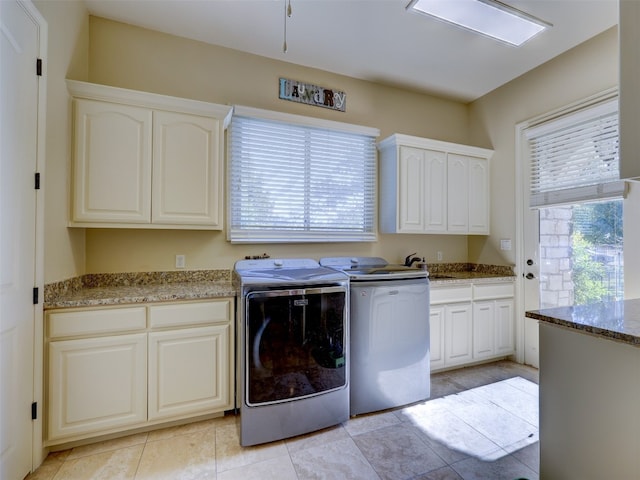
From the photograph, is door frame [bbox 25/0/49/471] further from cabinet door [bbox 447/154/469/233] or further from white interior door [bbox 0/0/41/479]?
cabinet door [bbox 447/154/469/233]

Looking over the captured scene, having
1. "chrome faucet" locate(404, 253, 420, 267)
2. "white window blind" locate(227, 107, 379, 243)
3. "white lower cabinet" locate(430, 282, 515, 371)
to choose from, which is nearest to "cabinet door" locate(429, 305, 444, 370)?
"white lower cabinet" locate(430, 282, 515, 371)

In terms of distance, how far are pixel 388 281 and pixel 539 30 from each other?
7.69 ft

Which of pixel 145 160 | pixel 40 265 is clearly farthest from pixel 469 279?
pixel 40 265

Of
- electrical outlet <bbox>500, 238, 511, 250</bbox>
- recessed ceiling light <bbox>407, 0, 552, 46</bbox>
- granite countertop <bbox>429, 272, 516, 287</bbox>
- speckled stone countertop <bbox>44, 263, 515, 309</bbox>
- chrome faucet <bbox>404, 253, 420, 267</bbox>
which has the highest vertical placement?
recessed ceiling light <bbox>407, 0, 552, 46</bbox>

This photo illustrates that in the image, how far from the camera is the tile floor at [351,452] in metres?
1.64

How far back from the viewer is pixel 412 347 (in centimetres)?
237

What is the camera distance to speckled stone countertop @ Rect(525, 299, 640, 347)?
1028 mm

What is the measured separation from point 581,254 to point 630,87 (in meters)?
2.06

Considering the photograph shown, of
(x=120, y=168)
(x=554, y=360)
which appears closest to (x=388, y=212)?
(x=554, y=360)

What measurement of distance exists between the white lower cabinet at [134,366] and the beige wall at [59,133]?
1.41 feet

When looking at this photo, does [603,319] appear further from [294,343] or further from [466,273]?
[466,273]

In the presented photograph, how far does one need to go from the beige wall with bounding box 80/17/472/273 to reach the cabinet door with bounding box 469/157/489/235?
70cm

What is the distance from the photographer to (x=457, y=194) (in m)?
3.30

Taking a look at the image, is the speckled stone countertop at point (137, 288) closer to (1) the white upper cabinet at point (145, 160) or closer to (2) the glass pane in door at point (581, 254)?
(1) the white upper cabinet at point (145, 160)
